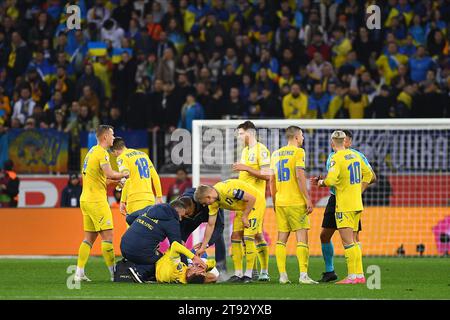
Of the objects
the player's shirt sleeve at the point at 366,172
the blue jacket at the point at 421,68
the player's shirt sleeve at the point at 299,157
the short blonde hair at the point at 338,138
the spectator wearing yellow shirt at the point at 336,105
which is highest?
the blue jacket at the point at 421,68

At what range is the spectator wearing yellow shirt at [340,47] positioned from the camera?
993 inches

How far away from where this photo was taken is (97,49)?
26297mm

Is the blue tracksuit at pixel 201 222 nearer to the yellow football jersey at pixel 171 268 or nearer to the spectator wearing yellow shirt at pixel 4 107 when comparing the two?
the yellow football jersey at pixel 171 268

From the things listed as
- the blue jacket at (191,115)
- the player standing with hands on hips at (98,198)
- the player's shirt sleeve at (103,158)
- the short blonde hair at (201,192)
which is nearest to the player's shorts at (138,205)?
the player standing with hands on hips at (98,198)

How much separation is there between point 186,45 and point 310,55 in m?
2.92

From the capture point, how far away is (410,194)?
70.1ft

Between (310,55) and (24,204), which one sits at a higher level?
(310,55)

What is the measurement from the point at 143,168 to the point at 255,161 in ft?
5.50

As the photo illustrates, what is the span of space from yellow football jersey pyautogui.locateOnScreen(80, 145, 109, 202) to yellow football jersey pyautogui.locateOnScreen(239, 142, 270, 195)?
→ 2043 mm

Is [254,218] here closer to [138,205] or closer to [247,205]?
[247,205]

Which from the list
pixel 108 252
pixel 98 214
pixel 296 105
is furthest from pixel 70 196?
pixel 98 214

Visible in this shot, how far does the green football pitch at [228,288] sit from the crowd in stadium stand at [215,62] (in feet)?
19.3
